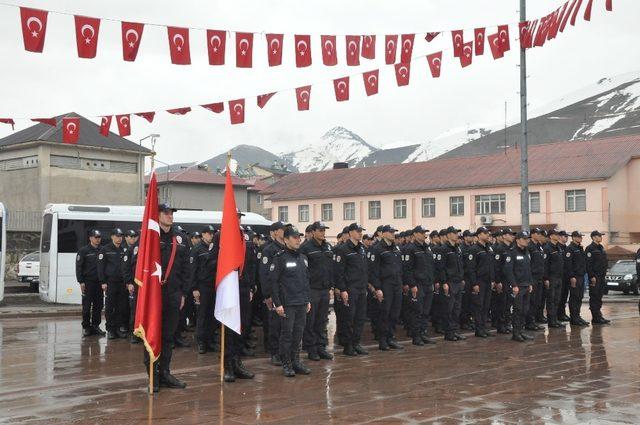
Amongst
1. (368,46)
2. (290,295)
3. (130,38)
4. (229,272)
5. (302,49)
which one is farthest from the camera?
(368,46)

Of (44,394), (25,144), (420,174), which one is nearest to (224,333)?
(44,394)

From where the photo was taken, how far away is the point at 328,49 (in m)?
15.5

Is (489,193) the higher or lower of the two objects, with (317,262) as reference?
higher

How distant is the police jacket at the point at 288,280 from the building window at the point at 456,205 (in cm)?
4360

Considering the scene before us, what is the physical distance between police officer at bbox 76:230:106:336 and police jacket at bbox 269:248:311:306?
5.85m

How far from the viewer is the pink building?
46750 millimetres

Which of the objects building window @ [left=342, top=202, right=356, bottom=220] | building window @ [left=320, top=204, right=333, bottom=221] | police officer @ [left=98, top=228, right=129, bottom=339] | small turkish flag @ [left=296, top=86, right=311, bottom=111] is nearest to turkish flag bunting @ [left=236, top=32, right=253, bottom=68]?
small turkish flag @ [left=296, top=86, right=311, bottom=111]

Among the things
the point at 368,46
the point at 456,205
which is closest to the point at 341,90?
the point at 368,46

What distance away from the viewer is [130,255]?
13.0 metres

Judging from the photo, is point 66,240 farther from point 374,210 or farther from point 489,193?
point 374,210

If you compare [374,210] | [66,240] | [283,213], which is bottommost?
[66,240]

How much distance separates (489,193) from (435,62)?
34.5 meters

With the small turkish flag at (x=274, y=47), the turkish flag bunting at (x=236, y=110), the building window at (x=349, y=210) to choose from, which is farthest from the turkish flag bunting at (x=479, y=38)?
the building window at (x=349, y=210)

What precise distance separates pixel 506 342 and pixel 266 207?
5784 cm
